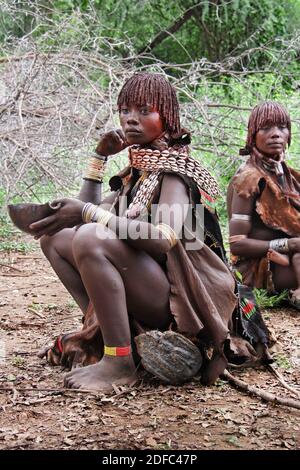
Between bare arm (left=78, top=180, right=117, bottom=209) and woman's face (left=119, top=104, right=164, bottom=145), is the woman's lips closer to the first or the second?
woman's face (left=119, top=104, right=164, bottom=145)

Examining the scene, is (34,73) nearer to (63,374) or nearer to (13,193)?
(13,193)

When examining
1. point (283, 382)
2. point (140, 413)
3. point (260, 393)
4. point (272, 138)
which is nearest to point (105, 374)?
point (140, 413)

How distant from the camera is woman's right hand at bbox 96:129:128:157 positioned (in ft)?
10.2

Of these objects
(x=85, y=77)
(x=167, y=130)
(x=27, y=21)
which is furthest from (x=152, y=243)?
(x=27, y=21)

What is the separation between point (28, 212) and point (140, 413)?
2.99 ft

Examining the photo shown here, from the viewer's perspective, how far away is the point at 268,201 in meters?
4.28

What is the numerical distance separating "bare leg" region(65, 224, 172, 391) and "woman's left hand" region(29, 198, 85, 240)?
74 millimetres

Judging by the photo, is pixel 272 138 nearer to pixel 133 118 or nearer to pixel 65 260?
pixel 133 118

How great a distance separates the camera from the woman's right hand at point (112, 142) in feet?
10.2

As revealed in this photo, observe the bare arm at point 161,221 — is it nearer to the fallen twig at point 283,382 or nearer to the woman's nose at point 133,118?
the woman's nose at point 133,118

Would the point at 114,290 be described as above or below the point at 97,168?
below

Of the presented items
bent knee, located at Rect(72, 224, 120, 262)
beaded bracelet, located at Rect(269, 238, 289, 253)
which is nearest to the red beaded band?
bent knee, located at Rect(72, 224, 120, 262)

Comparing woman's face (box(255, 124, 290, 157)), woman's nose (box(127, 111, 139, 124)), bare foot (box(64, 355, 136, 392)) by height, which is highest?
woman's nose (box(127, 111, 139, 124))
